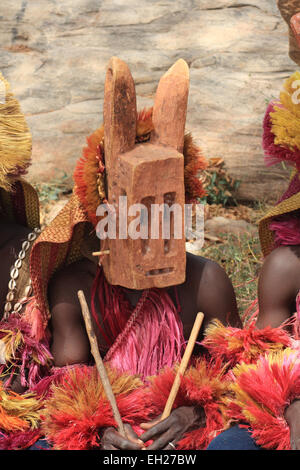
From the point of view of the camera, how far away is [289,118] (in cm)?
126

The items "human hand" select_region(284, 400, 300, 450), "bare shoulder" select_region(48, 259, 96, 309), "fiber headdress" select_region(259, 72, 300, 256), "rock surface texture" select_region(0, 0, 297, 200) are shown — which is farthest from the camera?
"rock surface texture" select_region(0, 0, 297, 200)

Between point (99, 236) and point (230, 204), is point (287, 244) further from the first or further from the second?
point (230, 204)

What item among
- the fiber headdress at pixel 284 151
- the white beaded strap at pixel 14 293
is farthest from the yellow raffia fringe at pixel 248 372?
the white beaded strap at pixel 14 293

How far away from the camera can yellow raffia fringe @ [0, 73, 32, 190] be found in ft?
4.26

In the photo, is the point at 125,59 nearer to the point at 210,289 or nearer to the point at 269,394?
the point at 210,289

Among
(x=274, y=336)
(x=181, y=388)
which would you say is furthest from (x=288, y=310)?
(x=181, y=388)

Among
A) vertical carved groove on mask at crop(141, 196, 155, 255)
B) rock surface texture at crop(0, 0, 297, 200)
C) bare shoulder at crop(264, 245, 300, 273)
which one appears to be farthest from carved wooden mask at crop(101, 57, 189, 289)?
rock surface texture at crop(0, 0, 297, 200)

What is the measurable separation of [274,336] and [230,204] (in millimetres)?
2041

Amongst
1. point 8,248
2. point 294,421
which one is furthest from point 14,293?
point 294,421

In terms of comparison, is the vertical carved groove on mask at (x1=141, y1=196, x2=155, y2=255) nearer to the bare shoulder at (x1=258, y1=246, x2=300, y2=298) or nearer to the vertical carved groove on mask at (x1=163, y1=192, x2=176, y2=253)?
the vertical carved groove on mask at (x1=163, y1=192, x2=176, y2=253)

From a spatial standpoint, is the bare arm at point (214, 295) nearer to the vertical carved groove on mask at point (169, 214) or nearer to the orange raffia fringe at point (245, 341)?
the orange raffia fringe at point (245, 341)

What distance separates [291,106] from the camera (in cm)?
126

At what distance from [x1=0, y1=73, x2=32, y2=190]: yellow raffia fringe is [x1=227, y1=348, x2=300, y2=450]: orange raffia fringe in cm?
60
